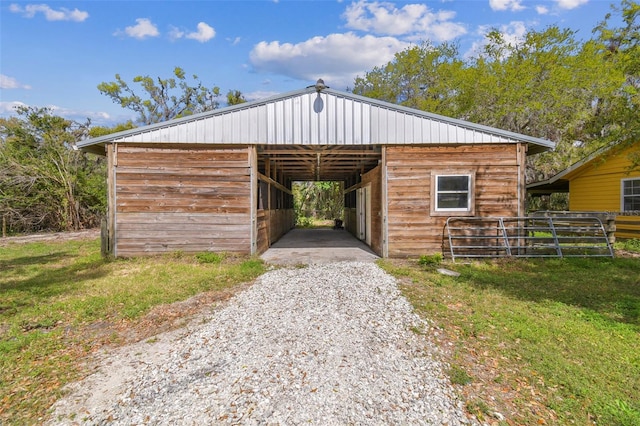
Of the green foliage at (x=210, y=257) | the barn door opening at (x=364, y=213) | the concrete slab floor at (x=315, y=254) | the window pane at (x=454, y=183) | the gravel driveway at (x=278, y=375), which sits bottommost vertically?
the gravel driveway at (x=278, y=375)

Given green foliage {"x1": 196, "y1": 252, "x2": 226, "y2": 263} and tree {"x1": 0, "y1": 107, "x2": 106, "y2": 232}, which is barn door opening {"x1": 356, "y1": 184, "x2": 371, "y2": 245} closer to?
green foliage {"x1": 196, "y1": 252, "x2": 226, "y2": 263}

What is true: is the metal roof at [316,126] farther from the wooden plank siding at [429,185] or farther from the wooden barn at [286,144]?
the wooden plank siding at [429,185]

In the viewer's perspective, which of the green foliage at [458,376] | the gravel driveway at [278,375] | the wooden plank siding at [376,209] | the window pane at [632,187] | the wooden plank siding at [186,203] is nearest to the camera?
the gravel driveway at [278,375]

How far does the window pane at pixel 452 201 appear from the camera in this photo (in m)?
8.68

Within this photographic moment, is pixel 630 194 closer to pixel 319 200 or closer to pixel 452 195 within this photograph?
pixel 452 195

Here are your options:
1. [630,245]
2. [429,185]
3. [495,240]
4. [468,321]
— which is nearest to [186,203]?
[429,185]

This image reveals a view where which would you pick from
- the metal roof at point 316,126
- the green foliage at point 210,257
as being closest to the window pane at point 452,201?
the metal roof at point 316,126

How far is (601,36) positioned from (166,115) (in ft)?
107

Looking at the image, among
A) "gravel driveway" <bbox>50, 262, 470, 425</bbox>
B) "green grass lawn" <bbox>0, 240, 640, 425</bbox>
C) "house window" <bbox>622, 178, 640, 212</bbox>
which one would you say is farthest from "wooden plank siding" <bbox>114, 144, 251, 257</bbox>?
"house window" <bbox>622, 178, 640, 212</bbox>

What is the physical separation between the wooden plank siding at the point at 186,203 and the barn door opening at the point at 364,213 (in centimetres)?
438

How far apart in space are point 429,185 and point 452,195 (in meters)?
0.67

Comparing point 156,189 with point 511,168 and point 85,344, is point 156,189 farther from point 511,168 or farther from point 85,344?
point 511,168

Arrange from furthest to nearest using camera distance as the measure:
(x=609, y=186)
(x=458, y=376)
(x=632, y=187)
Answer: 1. (x=609, y=186)
2. (x=632, y=187)
3. (x=458, y=376)

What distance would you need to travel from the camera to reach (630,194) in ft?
37.4
